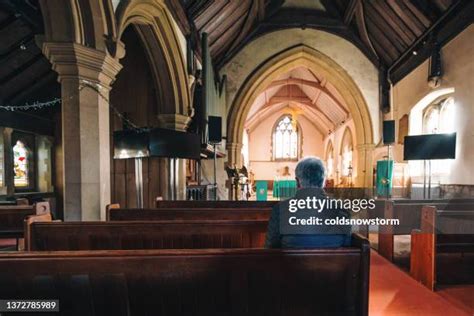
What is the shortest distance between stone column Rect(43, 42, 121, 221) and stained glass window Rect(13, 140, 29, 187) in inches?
193

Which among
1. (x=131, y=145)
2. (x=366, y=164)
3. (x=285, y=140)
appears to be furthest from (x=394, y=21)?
(x=285, y=140)

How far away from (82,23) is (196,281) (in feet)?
9.80

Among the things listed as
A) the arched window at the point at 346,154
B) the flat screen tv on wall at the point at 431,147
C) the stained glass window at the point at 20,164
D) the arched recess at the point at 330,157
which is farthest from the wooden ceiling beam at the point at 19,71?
the arched recess at the point at 330,157

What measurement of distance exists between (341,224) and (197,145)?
3654 millimetres

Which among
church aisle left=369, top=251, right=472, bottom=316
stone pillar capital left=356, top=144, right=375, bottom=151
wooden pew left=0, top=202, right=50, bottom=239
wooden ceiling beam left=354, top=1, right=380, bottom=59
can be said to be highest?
wooden ceiling beam left=354, top=1, right=380, bottom=59

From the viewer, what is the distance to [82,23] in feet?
9.50

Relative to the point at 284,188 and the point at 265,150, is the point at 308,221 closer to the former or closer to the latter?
the point at 284,188

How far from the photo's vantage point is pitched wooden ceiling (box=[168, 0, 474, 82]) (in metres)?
6.15

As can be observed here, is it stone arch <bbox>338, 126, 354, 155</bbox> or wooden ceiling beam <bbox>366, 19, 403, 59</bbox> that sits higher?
wooden ceiling beam <bbox>366, 19, 403, 59</bbox>

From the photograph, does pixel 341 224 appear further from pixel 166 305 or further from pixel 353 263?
pixel 166 305

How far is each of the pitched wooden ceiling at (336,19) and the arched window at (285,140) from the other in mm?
9770

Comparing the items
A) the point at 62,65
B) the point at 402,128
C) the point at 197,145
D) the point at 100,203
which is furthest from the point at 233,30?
the point at 100,203

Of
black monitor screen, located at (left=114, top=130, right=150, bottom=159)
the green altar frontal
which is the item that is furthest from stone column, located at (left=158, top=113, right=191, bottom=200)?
the green altar frontal

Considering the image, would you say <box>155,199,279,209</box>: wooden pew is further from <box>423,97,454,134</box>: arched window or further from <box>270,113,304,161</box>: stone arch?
<box>270,113,304,161</box>: stone arch
